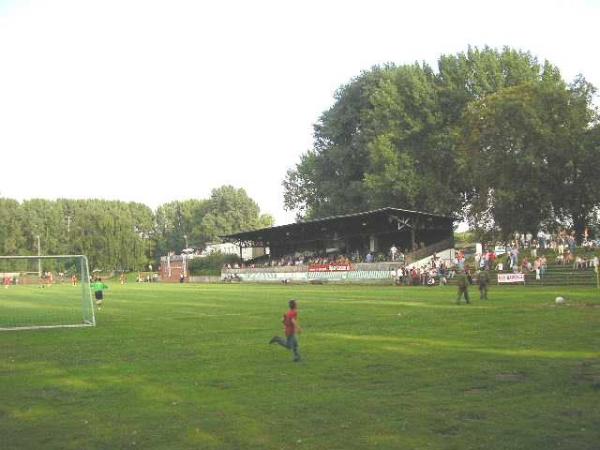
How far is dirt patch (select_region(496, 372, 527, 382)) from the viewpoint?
1156cm

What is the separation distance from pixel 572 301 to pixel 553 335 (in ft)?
37.3

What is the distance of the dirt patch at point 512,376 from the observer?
1156 cm

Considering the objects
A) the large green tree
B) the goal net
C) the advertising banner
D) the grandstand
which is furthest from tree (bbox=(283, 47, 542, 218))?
the large green tree

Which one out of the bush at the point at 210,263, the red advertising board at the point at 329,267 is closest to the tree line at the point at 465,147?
the red advertising board at the point at 329,267

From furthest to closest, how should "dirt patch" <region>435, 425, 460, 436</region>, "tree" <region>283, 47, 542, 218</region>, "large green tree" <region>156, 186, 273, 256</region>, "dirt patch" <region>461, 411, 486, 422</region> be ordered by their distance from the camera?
"large green tree" <region>156, 186, 273, 256</region>, "tree" <region>283, 47, 542, 218</region>, "dirt patch" <region>461, 411, 486, 422</region>, "dirt patch" <region>435, 425, 460, 436</region>

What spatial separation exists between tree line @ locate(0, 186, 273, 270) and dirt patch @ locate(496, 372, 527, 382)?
318ft

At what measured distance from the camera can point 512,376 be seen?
11820mm

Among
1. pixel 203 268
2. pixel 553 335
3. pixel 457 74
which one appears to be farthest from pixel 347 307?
pixel 203 268

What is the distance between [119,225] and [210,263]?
2459 cm

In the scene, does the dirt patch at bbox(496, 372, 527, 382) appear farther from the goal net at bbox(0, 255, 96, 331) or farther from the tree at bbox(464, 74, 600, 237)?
the tree at bbox(464, 74, 600, 237)

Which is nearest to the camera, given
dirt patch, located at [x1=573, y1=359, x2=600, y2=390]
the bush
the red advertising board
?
dirt patch, located at [x1=573, y1=359, x2=600, y2=390]

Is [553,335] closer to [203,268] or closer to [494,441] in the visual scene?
[494,441]

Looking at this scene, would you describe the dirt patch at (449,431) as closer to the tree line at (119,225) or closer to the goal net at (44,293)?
the goal net at (44,293)

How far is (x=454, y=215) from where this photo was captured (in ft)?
221
